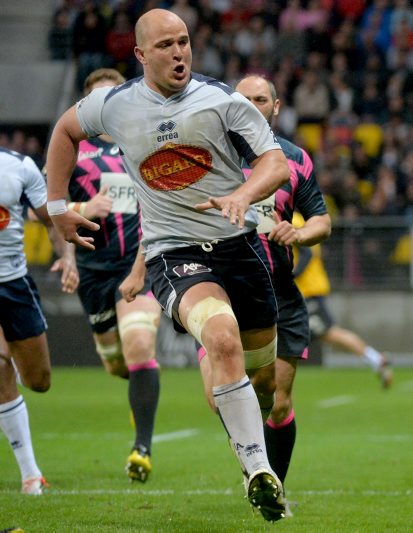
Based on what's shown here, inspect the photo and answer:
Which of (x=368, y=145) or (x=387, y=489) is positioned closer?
(x=387, y=489)

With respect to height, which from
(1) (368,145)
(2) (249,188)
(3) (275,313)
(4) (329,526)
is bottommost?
(1) (368,145)

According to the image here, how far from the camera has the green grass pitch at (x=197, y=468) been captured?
6418 millimetres

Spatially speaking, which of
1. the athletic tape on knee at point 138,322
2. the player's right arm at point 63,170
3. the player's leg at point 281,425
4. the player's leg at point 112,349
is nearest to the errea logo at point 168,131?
the player's right arm at point 63,170

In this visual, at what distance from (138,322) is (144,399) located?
1.82 feet

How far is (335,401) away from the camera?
14680 millimetres

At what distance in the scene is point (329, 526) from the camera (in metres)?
6.19

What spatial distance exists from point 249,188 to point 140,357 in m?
3.31

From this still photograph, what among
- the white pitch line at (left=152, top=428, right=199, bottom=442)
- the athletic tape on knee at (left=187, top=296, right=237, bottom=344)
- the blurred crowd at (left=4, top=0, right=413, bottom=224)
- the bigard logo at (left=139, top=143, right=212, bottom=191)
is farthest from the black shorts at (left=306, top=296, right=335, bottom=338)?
the athletic tape on knee at (left=187, top=296, right=237, bottom=344)

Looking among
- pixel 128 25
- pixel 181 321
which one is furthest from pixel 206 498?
pixel 128 25

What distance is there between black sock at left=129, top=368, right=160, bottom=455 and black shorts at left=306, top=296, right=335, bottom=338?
294 inches

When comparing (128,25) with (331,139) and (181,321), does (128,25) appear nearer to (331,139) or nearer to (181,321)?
(331,139)

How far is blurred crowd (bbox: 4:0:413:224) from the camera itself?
2236cm

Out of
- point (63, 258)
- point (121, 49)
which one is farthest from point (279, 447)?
point (121, 49)

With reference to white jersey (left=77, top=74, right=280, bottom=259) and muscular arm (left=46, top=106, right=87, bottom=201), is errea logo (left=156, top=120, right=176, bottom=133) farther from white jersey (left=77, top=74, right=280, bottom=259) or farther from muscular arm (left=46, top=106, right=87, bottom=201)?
muscular arm (left=46, top=106, right=87, bottom=201)
